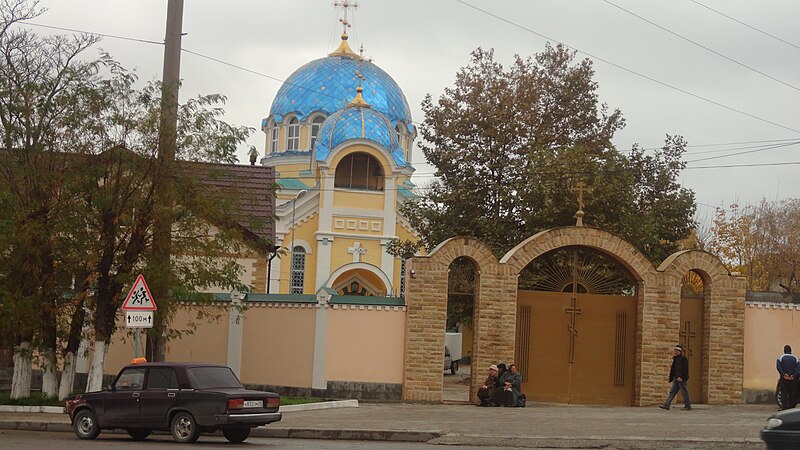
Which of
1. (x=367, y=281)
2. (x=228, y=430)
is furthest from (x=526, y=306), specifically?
(x=367, y=281)

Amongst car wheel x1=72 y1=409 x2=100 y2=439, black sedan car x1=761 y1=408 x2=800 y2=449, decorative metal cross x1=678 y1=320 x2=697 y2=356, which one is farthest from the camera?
decorative metal cross x1=678 y1=320 x2=697 y2=356

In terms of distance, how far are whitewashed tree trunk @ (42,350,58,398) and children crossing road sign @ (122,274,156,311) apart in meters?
4.80

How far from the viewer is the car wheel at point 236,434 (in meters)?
18.1

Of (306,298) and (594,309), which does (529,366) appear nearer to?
(594,309)

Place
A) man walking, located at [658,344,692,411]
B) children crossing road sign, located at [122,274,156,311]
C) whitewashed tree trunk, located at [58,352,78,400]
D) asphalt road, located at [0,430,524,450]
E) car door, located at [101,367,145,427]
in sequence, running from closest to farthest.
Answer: asphalt road, located at [0,430,524,450] < car door, located at [101,367,145,427] < children crossing road sign, located at [122,274,156,311] < whitewashed tree trunk, located at [58,352,78,400] < man walking, located at [658,344,692,411]

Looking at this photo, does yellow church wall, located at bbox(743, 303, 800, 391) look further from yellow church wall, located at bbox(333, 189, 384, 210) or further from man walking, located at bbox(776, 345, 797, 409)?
yellow church wall, located at bbox(333, 189, 384, 210)

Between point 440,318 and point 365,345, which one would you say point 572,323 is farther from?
point 365,345

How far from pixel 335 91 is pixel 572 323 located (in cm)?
3189

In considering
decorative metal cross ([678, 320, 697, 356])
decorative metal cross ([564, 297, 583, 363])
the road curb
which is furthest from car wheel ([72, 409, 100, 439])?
decorative metal cross ([678, 320, 697, 356])

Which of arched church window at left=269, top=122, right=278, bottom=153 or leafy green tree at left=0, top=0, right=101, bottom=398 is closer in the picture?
leafy green tree at left=0, top=0, right=101, bottom=398

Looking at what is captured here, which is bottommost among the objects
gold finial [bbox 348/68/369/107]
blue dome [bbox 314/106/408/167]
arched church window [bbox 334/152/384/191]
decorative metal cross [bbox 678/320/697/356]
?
decorative metal cross [bbox 678/320/697/356]

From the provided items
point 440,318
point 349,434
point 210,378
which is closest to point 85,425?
point 210,378

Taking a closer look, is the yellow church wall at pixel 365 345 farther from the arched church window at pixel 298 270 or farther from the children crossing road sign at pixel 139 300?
the arched church window at pixel 298 270

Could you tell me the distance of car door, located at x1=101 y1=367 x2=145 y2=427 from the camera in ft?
59.8
